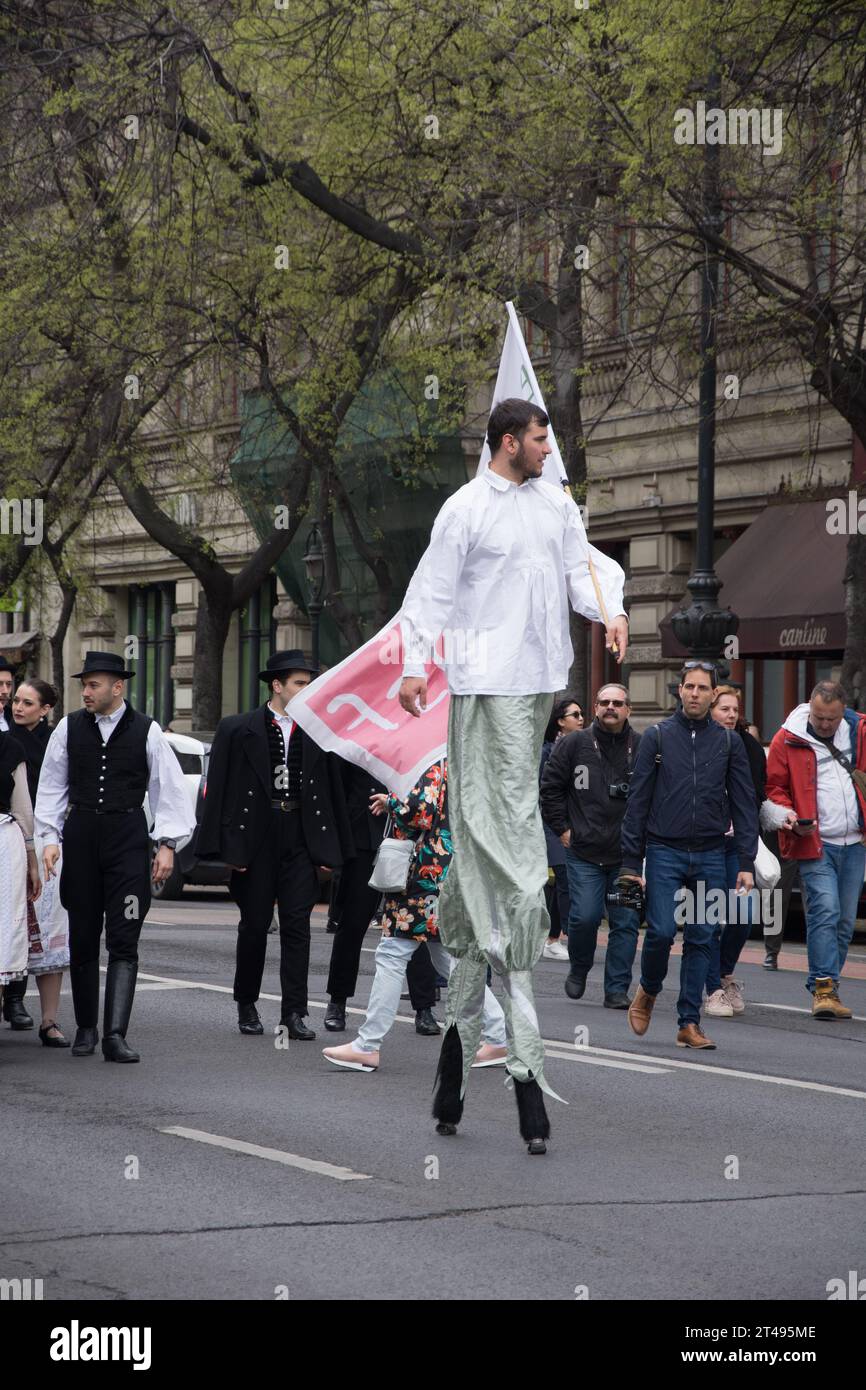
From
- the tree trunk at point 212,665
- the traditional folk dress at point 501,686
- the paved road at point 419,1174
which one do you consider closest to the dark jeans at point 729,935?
the paved road at point 419,1174

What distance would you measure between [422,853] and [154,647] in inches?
1251

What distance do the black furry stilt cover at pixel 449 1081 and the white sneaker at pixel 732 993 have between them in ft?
16.2

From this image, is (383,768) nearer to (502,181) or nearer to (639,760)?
(639,760)

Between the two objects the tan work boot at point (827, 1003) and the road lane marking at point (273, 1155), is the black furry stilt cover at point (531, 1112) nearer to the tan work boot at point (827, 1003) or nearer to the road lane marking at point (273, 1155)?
the road lane marking at point (273, 1155)

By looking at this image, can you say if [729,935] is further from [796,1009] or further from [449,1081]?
[449,1081]

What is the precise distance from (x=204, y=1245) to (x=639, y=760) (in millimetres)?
5466

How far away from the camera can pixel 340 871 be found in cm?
1124

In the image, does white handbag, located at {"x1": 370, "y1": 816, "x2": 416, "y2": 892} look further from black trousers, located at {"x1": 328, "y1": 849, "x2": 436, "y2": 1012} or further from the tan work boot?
the tan work boot

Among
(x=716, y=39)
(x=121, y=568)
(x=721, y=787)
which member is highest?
(x=716, y=39)

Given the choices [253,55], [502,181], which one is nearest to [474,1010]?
[502,181]

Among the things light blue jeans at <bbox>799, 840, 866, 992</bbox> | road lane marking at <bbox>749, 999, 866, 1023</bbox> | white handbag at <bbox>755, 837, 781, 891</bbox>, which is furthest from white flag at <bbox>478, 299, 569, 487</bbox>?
road lane marking at <bbox>749, 999, 866, 1023</bbox>

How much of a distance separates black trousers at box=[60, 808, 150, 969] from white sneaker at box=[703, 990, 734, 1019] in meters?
3.84

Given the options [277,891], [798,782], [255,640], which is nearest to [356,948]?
[277,891]

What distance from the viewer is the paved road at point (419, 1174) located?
562cm
